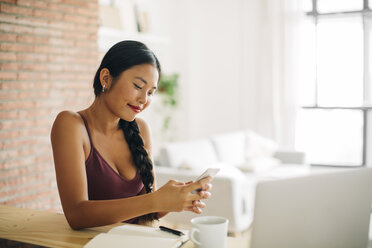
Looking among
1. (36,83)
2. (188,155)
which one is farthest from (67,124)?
(188,155)

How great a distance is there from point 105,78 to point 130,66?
0.41 ft

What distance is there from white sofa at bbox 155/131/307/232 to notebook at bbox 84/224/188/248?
6.68 feet

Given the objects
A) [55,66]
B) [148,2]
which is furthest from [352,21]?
[55,66]

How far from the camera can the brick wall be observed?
2736 millimetres

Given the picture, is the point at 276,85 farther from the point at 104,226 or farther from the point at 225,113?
the point at 104,226

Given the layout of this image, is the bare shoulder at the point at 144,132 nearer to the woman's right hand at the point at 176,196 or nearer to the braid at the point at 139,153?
the braid at the point at 139,153

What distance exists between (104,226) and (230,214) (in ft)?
6.66

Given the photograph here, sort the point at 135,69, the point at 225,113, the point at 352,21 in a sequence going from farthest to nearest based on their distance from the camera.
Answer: the point at 225,113
the point at 352,21
the point at 135,69

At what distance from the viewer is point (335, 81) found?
5.56m

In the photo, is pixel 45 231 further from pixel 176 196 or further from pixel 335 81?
pixel 335 81

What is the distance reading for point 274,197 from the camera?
2.87 feet

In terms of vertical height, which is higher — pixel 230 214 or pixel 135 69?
pixel 135 69

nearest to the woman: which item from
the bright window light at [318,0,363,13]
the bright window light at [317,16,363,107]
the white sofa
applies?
the white sofa

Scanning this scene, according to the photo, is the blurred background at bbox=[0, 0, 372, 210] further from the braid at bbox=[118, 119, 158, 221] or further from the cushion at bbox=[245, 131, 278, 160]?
the braid at bbox=[118, 119, 158, 221]
